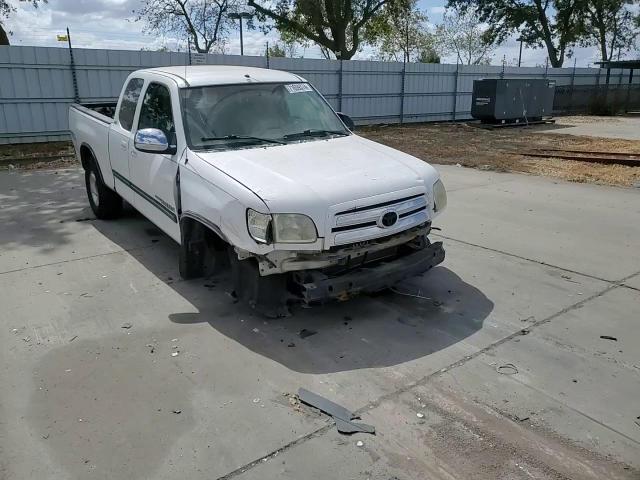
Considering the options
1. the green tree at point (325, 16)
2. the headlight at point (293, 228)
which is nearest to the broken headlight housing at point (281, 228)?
the headlight at point (293, 228)

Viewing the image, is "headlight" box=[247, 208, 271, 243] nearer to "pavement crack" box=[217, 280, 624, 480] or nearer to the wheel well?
the wheel well

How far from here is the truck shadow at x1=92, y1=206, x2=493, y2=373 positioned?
3.81 m

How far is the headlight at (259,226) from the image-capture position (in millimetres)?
3682

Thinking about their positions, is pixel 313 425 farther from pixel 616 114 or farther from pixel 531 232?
pixel 616 114

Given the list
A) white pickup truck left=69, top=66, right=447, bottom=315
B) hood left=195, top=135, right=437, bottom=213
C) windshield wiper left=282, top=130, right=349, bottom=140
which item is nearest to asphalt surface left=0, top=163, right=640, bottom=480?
white pickup truck left=69, top=66, right=447, bottom=315

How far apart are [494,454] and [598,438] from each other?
62 centimetres

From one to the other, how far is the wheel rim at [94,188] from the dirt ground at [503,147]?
7.79m

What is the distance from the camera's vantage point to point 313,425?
3059mm

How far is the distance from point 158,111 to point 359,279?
105 inches

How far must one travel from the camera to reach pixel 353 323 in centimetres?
429

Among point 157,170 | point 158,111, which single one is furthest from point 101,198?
point 157,170

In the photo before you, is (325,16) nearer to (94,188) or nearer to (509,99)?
(509,99)

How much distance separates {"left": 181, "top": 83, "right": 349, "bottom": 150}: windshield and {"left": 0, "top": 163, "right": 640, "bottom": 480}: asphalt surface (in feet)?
4.49

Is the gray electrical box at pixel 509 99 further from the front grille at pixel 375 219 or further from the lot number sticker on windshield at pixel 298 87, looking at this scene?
the front grille at pixel 375 219
